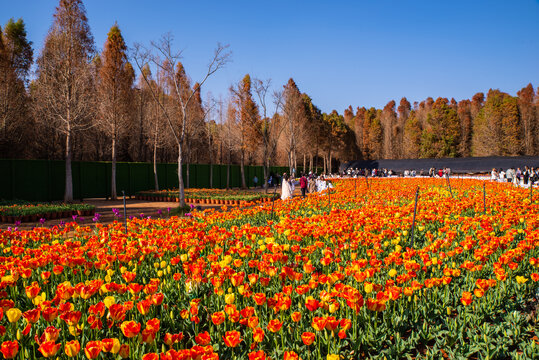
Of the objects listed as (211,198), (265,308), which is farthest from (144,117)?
(265,308)

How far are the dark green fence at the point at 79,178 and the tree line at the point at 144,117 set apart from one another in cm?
165

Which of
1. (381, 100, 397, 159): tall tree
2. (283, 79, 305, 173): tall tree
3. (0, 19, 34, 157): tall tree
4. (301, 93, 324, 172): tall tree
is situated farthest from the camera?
(381, 100, 397, 159): tall tree

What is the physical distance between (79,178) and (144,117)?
10.4 meters

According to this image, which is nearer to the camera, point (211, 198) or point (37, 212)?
point (37, 212)

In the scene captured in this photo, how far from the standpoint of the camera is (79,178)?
19594 mm

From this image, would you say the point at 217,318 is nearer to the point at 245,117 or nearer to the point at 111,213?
the point at 111,213

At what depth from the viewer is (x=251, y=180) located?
120ft

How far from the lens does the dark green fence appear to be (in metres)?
16.5

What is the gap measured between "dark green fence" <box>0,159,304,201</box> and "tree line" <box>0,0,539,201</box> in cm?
165

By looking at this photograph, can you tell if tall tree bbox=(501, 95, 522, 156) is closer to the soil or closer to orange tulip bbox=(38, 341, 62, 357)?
the soil

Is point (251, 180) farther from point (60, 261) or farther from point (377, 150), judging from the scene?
point (377, 150)

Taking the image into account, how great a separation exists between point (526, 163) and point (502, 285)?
44017 millimetres

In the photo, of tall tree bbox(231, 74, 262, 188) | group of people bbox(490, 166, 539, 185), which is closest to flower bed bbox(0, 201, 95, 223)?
tall tree bbox(231, 74, 262, 188)

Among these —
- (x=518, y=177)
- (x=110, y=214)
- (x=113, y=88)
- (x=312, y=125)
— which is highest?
(x=312, y=125)
